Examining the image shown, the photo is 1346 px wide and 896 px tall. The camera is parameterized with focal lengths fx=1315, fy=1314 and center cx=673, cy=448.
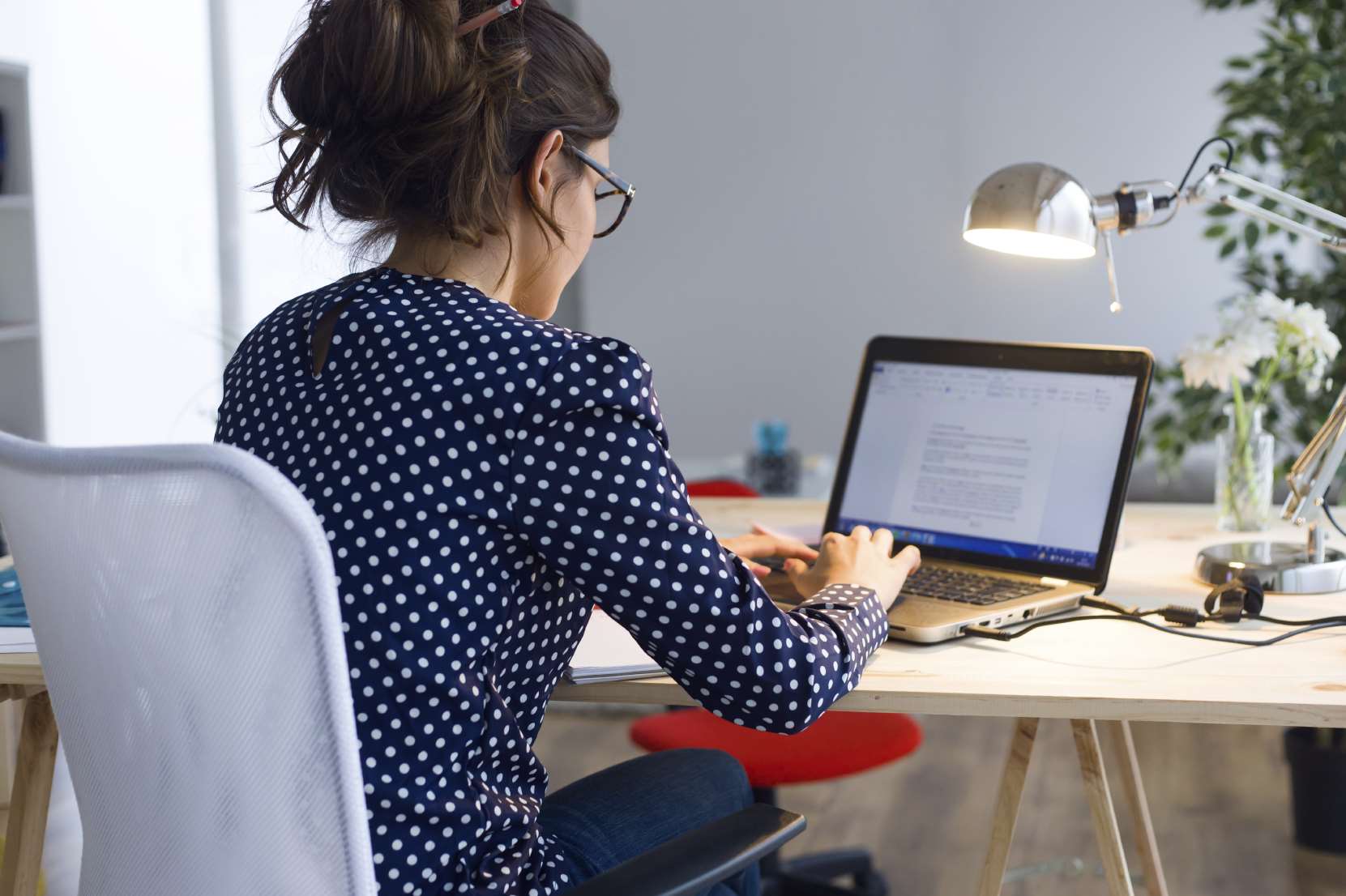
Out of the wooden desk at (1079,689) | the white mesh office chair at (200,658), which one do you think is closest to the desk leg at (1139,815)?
the wooden desk at (1079,689)

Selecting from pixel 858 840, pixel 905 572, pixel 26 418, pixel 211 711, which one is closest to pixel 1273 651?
pixel 905 572

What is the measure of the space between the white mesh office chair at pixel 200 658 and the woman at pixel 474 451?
13cm

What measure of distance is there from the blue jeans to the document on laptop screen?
1.42 feet

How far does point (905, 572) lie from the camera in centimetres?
135

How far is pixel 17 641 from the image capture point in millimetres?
1346

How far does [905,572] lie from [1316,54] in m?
2.03

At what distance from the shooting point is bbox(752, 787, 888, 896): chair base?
221cm

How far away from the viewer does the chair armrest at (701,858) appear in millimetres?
936

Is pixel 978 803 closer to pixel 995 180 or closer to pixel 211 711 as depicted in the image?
pixel 995 180

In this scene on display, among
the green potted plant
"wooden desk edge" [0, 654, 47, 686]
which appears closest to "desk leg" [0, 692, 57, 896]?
"wooden desk edge" [0, 654, 47, 686]

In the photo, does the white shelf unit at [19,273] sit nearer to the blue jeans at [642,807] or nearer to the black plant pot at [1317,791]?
the blue jeans at [642,807]

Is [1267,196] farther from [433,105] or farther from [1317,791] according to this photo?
[1317,791]

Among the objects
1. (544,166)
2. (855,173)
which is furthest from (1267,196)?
(855,173)

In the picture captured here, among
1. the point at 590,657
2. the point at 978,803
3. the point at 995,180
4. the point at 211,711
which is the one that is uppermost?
the point at 995,180
